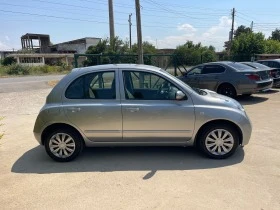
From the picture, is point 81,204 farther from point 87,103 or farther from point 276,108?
point 276,108

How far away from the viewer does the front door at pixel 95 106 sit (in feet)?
14.3

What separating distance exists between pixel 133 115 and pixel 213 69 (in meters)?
6.83

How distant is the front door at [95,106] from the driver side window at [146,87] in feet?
0.69

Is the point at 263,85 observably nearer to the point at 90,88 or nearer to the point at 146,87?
the point at 146,87

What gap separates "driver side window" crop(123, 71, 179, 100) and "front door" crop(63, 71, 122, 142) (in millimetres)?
211

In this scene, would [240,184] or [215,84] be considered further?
[215,84]

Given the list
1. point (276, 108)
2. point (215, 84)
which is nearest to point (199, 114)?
point (276, 108)

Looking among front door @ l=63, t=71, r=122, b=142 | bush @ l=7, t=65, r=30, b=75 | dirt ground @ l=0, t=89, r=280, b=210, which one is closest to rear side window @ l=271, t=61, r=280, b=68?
dirt ground @ l=0, t=89, r=280, b=210

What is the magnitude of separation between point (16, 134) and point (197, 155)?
4293mm

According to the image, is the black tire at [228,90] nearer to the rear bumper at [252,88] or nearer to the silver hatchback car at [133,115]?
the rear bumper at [252,88]

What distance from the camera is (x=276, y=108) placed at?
8.42m

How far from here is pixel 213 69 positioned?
1029 centimetres

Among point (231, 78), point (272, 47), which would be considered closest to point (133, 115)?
point (231, 78)

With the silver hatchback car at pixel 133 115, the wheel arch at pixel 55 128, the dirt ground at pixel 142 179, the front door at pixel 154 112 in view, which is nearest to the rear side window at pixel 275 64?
the dirt ground at pixel 142 179
